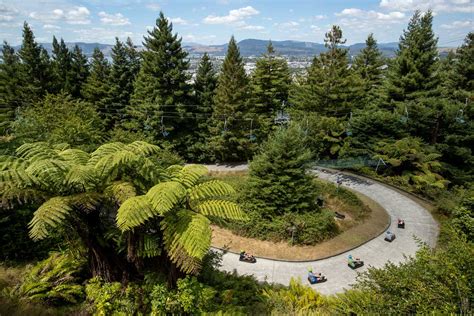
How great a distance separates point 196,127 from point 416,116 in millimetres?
20014

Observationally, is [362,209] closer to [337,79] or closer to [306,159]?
[306,159]

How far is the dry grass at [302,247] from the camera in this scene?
15023 millimetres

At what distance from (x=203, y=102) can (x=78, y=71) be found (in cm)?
1849

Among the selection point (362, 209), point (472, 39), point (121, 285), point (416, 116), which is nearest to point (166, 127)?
point (362, 209)

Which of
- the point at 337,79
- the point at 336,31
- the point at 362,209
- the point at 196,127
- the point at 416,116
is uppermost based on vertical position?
the point at 336,31

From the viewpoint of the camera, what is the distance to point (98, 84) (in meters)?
34.1

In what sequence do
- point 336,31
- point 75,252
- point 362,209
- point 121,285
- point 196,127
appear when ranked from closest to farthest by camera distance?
point 121,285, point 75,252, point 362,209, point 336,31, point 196,127

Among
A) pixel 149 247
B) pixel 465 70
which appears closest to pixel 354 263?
pixel 149 247

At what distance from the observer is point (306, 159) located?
16.1m

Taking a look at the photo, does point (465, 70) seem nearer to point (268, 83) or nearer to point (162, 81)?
point (268, 83)

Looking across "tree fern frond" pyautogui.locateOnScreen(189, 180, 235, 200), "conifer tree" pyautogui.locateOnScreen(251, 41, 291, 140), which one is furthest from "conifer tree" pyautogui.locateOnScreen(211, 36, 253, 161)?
"tree fern frond" pyautogui.locateOnScreen(189, 180, 235, 200)

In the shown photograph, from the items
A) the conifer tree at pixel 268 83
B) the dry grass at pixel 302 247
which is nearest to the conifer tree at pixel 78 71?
the conifer tree at pixel 268 83

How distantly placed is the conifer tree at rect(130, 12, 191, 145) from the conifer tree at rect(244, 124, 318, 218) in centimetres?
1429

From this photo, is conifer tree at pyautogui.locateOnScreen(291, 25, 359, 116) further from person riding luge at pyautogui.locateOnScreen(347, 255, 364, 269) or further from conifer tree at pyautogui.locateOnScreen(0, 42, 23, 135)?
conifer tree at pyautogui.locateOnScreen(0, 42, 23, 135)
